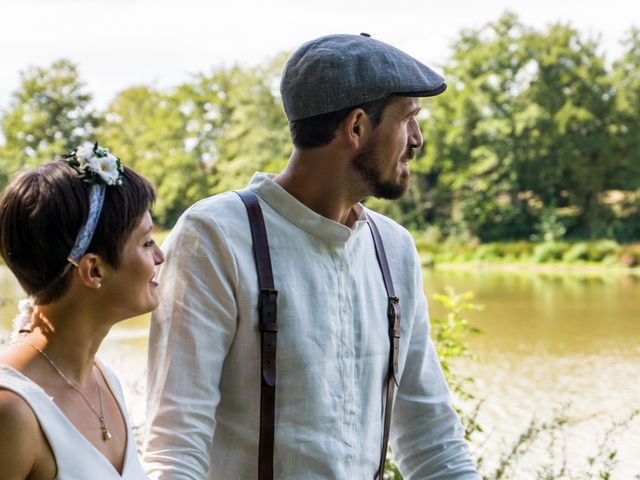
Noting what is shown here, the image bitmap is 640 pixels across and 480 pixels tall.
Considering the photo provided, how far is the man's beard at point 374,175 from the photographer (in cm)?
162

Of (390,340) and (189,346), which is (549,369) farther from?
(189,346)

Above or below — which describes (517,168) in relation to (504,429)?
below

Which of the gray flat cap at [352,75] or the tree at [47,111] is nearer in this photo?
the gray flat cap at [352,75]

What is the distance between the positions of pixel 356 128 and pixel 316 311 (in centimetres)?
34

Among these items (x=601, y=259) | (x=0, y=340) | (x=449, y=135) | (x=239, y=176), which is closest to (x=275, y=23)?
(x=239, y=176)

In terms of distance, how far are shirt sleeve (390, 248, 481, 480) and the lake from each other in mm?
1124

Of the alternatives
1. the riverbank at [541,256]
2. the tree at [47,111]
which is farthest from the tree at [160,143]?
the riverbank at [541,256]

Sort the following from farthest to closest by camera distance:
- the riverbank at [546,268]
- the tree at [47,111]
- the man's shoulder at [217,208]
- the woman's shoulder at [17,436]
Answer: the tree at [47,111], the riverbank at [546,268], the man's shoulder at [217,208], the woman's shoulder at [17,436]

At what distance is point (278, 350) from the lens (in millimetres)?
1493

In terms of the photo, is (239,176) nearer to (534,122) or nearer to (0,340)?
(534,122)

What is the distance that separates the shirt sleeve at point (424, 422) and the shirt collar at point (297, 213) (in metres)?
0.23

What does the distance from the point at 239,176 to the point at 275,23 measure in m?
12.9

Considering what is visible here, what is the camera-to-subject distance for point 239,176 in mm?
34750

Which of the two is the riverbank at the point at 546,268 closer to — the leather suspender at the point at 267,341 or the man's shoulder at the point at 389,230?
the man's shoulder at the point at 389,230
